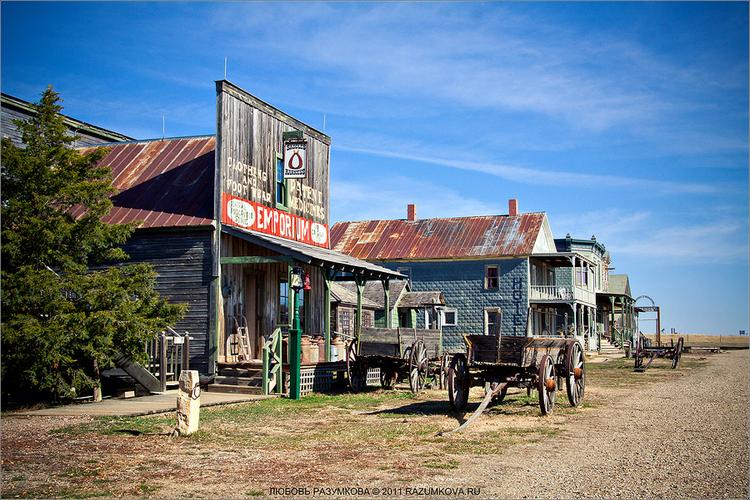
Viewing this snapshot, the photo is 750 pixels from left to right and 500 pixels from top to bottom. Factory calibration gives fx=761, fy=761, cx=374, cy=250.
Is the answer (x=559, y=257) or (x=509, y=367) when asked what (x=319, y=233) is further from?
(x=559, y=257)

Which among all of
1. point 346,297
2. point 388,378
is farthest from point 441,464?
point 346,297

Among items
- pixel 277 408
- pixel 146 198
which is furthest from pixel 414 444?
pixel 146 198

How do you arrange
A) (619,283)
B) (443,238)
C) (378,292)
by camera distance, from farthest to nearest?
(619,283), (443,238), (378,292)

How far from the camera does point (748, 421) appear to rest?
484 inches

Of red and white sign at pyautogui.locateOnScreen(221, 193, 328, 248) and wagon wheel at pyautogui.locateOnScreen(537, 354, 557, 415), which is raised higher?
red and white sign at pyautogui.locateOnScreen(221, 193, 328, 248)

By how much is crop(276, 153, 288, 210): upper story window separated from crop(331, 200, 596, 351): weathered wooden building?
62.0ft

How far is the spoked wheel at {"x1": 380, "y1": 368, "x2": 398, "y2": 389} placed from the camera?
61.8 ft

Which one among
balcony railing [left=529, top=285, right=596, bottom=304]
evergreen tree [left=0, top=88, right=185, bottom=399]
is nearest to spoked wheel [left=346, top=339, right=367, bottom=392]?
evergreen tree [left=0, top=88, right=185, bottom=399]

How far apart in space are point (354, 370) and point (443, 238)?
81.3ft

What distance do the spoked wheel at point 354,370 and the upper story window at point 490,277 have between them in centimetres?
2289

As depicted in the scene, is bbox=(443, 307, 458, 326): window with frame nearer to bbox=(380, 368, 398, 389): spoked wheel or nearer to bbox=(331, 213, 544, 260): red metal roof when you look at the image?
bbox=(331, 213, 544, 260): red metal roof

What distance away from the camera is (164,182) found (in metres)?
20.8

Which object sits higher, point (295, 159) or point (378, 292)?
point (295, 159)

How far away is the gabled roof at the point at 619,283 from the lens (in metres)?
63.0
